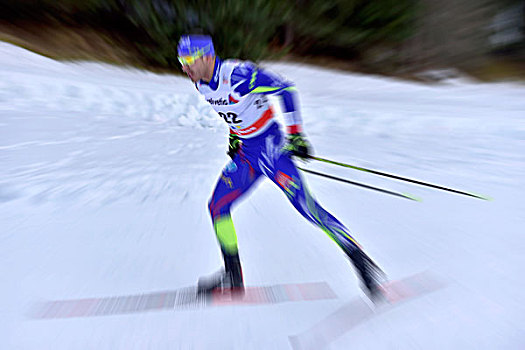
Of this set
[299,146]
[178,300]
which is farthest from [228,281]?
[299,146]

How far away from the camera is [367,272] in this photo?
5.57 feet

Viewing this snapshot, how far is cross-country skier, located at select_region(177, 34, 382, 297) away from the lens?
68.3 inches

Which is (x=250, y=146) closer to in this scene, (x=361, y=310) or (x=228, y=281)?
(x=228, y=281)

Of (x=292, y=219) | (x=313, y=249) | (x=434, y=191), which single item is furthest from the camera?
(x=434, y=191)

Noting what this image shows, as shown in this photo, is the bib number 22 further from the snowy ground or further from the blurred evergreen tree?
the blurred evergreen tree

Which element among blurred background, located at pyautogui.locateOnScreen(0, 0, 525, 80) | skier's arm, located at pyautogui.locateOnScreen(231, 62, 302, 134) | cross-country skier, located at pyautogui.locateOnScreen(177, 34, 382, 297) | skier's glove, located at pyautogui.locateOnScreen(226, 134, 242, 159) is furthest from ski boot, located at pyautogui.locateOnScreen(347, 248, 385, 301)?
blurred background, located at pyautogui.locateOnScreen(0, 0, 525, 80)

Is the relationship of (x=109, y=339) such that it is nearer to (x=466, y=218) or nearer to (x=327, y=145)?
(x=466, y=218)

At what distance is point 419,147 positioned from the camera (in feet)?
16.5

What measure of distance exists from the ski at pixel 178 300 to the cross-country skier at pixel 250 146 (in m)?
0.07

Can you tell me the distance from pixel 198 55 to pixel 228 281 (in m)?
1.16

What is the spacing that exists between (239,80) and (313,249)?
1161 mm

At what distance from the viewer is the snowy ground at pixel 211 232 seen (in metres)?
1.56

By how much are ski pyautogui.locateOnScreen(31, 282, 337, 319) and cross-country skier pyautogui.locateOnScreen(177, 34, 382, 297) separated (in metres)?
0.07

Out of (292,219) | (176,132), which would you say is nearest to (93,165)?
(176,132)
